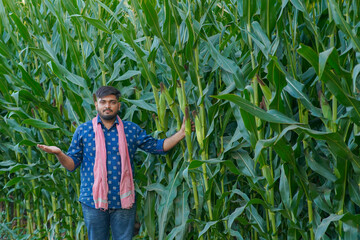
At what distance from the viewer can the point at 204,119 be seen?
2730mm

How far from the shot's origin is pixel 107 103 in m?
2.86

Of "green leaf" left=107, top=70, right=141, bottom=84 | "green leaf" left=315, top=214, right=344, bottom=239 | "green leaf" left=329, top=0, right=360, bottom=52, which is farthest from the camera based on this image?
"green leaf" left=107, top=70, right=141, bottom=84

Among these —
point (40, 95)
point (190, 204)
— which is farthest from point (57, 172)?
point (190, 204)

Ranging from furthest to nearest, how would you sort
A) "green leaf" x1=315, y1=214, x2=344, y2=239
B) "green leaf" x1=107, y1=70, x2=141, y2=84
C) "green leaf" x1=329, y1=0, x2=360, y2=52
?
"green leaf" x1=107, y1=70, x2=141, y2=84
"green leaf" x1=315, y1=214, x2=344, y2=239
"green leaf" x1=329, y1=0, x2=360, y2=52

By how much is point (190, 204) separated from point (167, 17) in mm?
1229

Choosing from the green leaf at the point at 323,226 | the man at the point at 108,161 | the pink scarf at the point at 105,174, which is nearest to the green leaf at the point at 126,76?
the man at the point at 108,161

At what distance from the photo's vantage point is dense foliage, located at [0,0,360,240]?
7.29 feet

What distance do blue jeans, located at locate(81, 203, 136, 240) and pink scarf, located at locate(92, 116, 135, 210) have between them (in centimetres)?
8

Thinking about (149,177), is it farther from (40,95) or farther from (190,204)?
(40,95)

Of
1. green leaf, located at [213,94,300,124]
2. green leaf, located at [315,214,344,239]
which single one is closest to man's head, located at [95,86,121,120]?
green leaf, located at [213,94,300,124]

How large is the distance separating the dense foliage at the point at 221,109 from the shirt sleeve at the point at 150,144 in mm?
79

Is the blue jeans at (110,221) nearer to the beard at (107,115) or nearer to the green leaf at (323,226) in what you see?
the beard at (107,115)

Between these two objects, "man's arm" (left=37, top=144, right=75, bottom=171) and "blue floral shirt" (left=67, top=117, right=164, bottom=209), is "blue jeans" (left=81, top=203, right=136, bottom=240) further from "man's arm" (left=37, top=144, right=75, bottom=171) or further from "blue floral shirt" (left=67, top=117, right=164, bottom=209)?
"man's arm" (left=37, top=144, right=75, bottom=171)

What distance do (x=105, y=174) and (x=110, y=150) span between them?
6.2 inches
